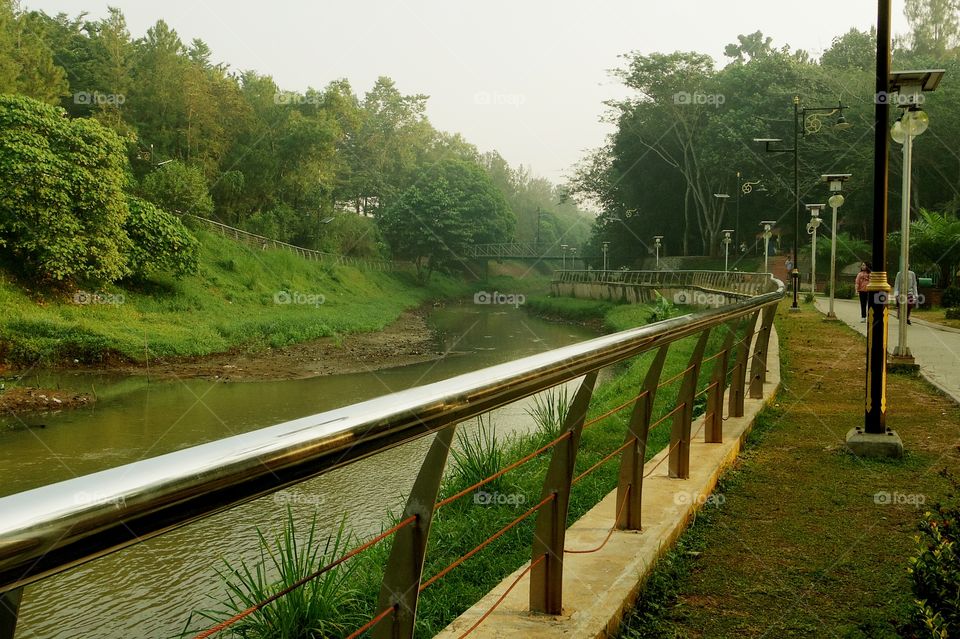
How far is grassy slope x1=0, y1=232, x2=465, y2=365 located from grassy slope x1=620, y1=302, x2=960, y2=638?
2024 cm

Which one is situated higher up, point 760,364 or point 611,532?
point 760,364

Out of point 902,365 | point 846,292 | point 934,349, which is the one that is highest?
point 846,292

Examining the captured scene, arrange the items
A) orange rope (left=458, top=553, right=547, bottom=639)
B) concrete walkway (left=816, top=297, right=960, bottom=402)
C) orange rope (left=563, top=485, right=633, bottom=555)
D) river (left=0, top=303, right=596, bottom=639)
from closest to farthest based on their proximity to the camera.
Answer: orange rope (left=458, top=553, right=547, bottom=639) < orange rope (left=563, top=485, right=633, bottom=555) < river (left=0, top=303, right=596, bottom=639) < concrete walkway (left=816, top=297, right=960, bottom=402)

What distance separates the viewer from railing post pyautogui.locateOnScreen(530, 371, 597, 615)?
7.88 feet

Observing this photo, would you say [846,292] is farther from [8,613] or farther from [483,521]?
[8,613]

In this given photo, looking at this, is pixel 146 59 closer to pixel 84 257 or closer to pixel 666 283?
pixel 84 257

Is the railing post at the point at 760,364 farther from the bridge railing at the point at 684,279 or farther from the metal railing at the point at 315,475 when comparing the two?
the bridge railing at the point at 684,279

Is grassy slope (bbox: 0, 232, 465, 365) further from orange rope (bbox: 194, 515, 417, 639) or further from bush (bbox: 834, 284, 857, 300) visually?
orange rope (bbox: 194, 515, 417, 639)

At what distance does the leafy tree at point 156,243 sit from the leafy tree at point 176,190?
6.63 m

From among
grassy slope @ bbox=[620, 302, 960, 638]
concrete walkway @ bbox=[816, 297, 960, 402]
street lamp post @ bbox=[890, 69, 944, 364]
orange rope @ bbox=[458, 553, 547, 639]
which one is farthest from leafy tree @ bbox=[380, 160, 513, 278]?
orange rope @ bbox=[458, 553, 547, 639]

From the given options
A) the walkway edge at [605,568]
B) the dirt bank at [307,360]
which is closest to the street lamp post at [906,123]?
the walkway edge at [605,568]

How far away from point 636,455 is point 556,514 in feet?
3.19

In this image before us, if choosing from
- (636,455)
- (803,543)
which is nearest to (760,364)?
(803,543)

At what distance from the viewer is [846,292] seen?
30.0m
